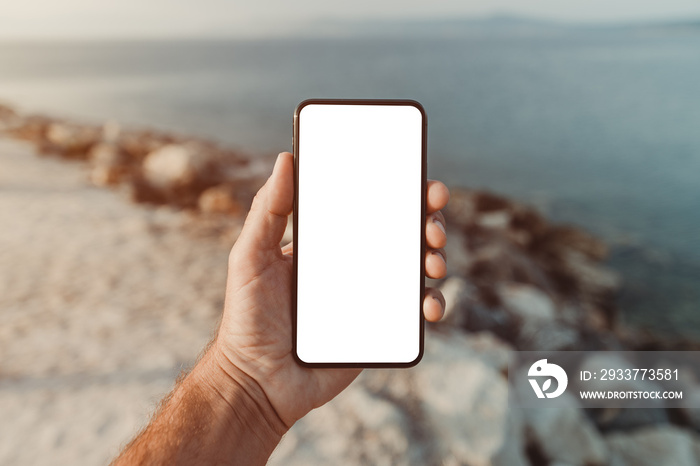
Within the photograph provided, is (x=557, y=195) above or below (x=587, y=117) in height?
below

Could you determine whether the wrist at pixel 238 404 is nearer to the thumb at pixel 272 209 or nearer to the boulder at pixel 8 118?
the thumb at pixel 272 209

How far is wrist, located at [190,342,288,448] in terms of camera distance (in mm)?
1858

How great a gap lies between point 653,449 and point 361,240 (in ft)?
9.83

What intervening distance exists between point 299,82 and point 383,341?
22416 millimetres

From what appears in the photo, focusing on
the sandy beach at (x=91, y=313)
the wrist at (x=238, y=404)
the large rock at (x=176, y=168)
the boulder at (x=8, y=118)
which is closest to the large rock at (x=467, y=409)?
the wrist at (x=238, y=404)

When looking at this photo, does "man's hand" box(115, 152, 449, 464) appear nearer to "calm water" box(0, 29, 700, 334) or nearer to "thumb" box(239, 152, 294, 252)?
"thumb" box(239, 152, 294, 252)

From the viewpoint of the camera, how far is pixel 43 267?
470cm

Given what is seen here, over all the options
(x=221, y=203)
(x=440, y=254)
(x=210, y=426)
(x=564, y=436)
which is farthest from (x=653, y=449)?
(x=221, y=203)

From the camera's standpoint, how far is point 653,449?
342cm

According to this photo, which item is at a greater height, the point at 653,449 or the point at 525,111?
the point at 525,111

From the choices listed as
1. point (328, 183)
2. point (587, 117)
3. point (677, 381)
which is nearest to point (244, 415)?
point (328, 183)

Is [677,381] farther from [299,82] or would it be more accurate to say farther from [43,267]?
[299,82]

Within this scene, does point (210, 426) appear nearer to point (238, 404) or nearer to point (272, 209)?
point (238, 404)
